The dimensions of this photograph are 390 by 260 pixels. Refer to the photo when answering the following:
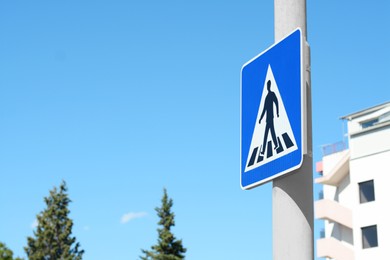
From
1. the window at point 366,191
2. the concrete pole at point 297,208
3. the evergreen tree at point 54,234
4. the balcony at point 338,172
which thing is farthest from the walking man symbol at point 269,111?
the evergreen tree at point 54,234

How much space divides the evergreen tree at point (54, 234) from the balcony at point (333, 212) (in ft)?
68.0

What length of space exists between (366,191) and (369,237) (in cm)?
270

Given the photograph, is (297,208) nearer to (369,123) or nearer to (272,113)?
(272,113)

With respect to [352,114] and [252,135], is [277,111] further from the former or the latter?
[352,114]

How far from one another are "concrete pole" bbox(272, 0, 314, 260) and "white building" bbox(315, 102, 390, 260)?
40332mm

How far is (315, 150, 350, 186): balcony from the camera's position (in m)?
47.2

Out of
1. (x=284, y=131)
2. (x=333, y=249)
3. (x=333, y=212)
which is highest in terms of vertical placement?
(x=333, y=212)

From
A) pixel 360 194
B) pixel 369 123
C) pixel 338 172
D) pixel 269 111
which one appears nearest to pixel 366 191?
pixel 360 194

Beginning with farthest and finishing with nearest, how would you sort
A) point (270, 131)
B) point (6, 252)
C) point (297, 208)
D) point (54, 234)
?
point (54, 234), point (6, 252), point (270, 131), point (297, 208)

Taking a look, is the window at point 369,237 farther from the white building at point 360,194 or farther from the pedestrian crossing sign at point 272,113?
the pedestrian crossing sign at point 272,113

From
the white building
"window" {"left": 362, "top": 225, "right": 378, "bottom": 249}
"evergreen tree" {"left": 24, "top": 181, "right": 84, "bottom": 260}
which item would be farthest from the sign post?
"evergreen tree" {"left": 24, "top": 181, "right": 84, "bottom": 260}

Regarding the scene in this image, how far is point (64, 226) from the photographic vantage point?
60.0 metres

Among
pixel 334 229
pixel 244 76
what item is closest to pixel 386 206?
pixel 334 229

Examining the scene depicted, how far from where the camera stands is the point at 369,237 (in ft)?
145
